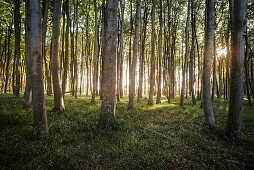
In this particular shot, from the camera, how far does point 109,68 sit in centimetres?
461

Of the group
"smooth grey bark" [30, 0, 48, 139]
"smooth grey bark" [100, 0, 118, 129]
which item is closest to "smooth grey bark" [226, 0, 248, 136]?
"smooth grey bark" [100, 0, 118, 129]

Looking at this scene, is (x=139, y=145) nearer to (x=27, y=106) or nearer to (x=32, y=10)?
(x=32, y=10)

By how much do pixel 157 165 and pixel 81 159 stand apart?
1989 millimetres

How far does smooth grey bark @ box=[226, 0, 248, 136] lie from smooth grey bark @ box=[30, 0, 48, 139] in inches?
264

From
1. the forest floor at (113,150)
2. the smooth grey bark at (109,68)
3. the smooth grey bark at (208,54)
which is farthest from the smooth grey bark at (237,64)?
the smooth grey bark at (109,68)

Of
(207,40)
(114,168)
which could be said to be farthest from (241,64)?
(114,168)

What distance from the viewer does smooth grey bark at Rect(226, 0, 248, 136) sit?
3719mm

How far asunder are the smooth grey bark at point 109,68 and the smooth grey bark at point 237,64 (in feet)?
15.0

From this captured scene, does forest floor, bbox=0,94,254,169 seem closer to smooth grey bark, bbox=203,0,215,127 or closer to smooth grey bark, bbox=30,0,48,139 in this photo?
smooth grey bark, bbox=30,0,48,139

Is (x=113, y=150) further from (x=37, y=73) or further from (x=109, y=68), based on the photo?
(x=37, y=73)

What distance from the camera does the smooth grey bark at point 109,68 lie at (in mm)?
4539

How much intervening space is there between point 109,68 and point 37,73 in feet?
8.11

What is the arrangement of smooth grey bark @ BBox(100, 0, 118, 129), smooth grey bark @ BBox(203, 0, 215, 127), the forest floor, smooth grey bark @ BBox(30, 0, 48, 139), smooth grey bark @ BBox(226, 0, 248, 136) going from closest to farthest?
the forest floor, smooth grey bark @ BBox(30, 0, 48, 139), smooth grey bark @ BBox(226, 0, 248, 136), smooth grey bark @ BBox(100, 0, 118, 129), smooth grey bark @ BBox(203, 0, 215, 127)

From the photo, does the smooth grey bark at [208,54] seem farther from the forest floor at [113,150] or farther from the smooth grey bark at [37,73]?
the smooth grey bark at [37,73]
